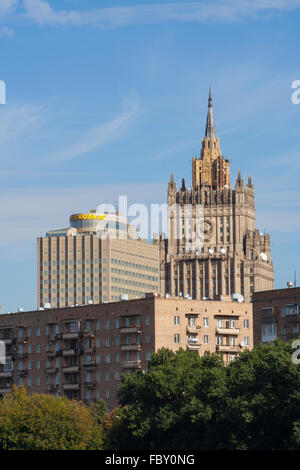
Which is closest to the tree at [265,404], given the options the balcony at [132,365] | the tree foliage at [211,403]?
the tree foliage at [211,403]

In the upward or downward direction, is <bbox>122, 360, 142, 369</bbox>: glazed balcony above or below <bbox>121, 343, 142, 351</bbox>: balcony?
below

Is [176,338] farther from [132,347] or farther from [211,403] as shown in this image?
[211,403]

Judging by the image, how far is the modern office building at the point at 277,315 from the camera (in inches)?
7219

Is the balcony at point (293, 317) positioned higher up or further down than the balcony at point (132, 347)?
higher up

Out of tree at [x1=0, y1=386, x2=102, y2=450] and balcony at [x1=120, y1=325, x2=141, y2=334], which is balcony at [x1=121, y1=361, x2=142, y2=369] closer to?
balcony at [x1=120, y1=325, x2=141, y2=334]

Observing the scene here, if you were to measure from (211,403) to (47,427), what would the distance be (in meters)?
20.3

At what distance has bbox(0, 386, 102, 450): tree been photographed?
527 feet

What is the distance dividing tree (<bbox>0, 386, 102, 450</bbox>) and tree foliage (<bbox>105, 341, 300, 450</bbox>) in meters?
2.84

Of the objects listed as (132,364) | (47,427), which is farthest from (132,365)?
(47,427)

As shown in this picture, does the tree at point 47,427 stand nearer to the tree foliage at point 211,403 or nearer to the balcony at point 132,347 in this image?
the tree foliage at point 211,403

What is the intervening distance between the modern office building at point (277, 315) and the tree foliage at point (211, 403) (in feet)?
58.1

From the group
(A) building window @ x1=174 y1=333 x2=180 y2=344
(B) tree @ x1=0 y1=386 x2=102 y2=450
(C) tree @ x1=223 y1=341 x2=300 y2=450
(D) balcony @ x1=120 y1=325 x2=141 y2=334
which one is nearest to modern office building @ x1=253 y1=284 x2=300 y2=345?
(A) building window @ x1=174 y1=333 x2=180 y2=344
